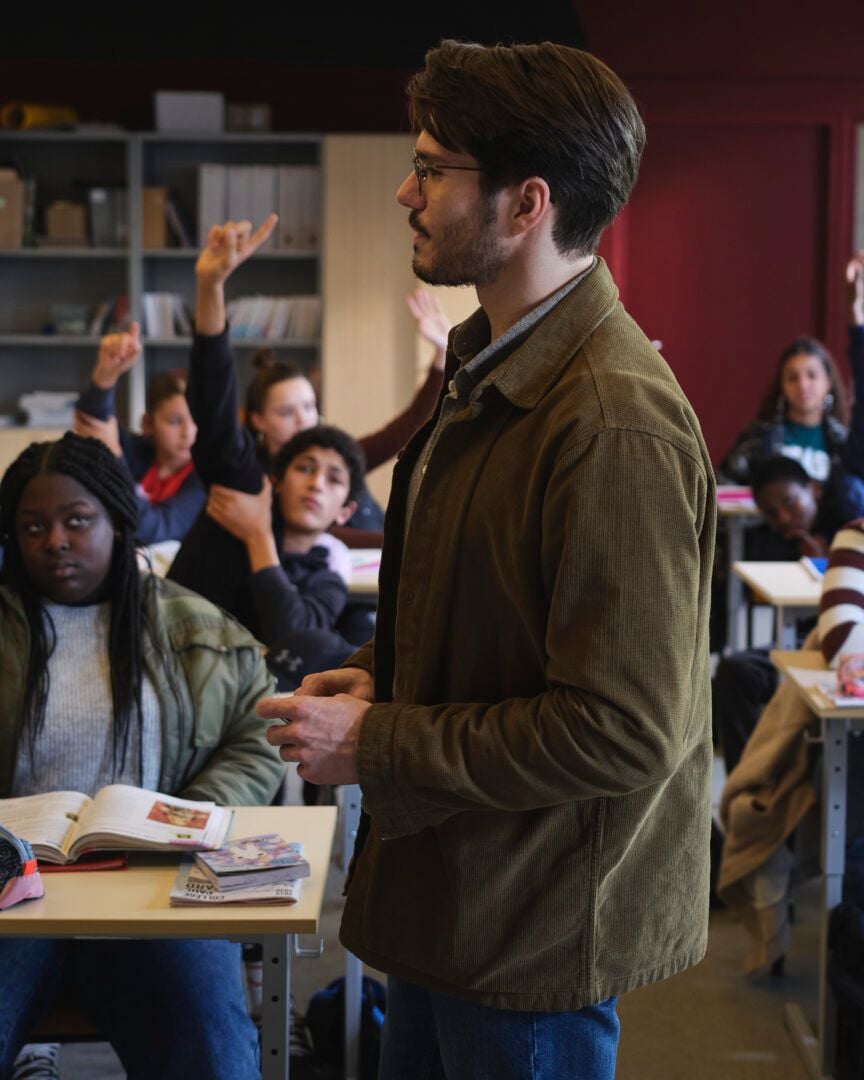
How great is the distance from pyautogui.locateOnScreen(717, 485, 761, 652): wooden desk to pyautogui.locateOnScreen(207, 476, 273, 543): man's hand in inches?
107

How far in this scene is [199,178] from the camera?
7020 millimetres

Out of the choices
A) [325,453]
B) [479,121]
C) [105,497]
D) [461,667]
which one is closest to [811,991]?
[325,453]

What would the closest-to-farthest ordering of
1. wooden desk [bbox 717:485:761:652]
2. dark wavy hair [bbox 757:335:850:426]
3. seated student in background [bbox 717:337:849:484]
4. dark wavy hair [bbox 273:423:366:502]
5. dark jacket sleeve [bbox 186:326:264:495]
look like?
dark jacket sleeve [bbox 186:326:264:495]
dark wavy hair [bbox 273:423:366:502]
wooden desk [bbox 717:485:761:652]
seated student in background [bbox 717:337:849:484]
dark wavy hair [bbox 757:335:850:426]

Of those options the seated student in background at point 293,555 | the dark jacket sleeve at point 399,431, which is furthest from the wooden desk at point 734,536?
the seated student in background at point 293,555

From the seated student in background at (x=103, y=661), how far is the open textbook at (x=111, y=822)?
0.54 feet

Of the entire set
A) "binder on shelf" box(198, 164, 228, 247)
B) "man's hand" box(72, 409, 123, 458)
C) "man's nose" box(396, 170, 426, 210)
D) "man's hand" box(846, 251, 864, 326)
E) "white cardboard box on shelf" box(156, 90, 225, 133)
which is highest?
"white cardboard box on shelf" box(156, 90, 225, 133)

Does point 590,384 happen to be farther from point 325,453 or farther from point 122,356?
point 122,356

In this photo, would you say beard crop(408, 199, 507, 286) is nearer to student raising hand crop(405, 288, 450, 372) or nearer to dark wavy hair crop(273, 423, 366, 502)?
dark wavy hair crop(273, 423, 366, 502)

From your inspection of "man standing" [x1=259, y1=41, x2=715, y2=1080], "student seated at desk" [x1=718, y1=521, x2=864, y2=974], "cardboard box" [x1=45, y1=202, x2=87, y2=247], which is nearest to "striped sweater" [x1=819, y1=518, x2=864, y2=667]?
"student seated at desk" [x1=718, y1=521, x2=864, y2=974]

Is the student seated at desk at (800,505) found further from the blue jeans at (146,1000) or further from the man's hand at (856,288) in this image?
the blue jeans at (146,1000)

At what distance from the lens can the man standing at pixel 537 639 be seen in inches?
42.7

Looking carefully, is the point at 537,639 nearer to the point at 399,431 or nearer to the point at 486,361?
the point at 486,361

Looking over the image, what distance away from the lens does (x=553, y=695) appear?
110cm

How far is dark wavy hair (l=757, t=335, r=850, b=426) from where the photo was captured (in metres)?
5.74
